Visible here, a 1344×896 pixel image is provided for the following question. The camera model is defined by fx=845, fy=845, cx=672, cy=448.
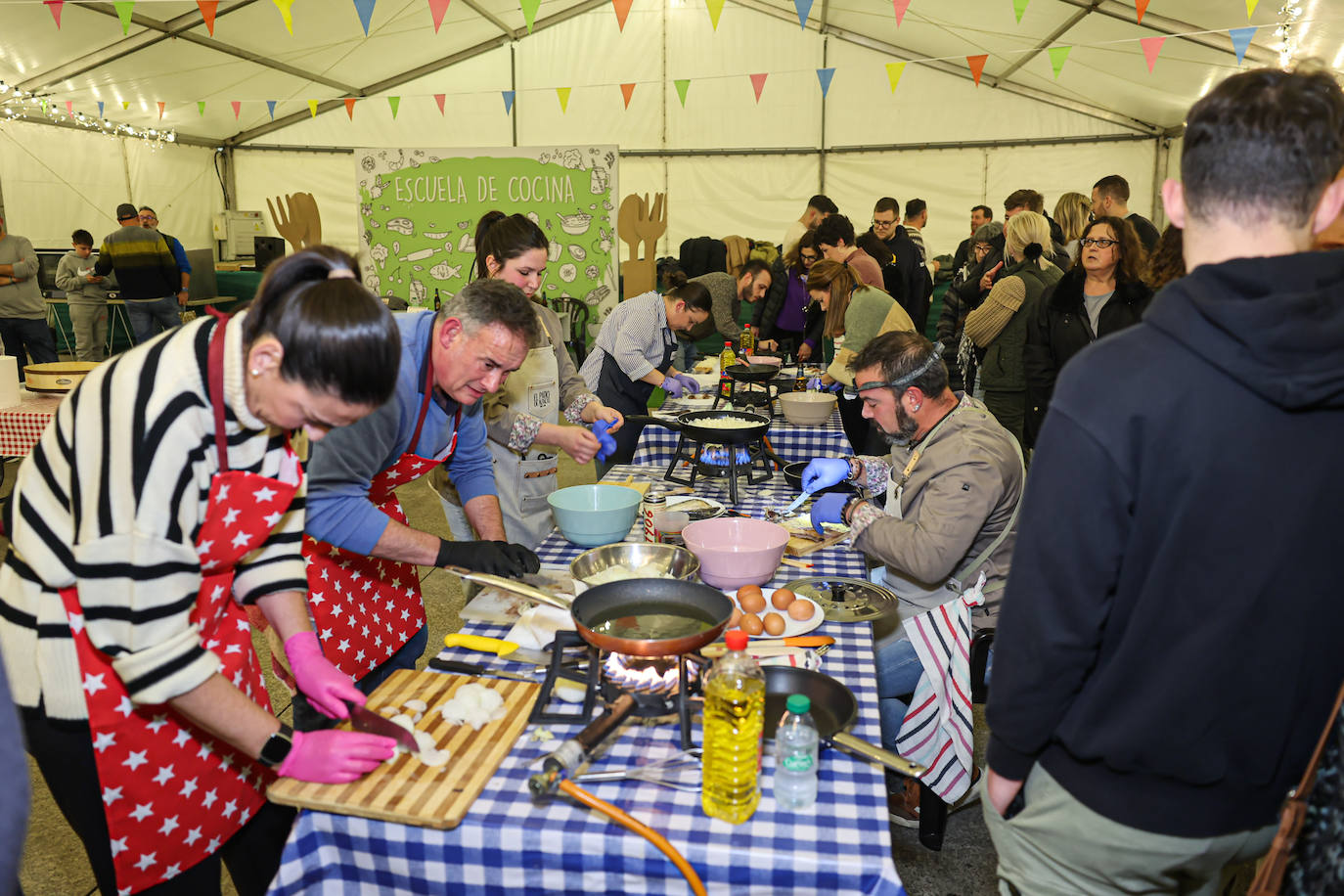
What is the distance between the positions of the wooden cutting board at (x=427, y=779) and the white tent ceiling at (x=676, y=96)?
1020 cm

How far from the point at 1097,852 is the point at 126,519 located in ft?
4.62

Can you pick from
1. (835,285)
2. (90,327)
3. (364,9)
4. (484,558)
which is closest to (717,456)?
(484,558)

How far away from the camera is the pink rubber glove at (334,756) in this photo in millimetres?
1237

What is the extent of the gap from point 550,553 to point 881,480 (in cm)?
118

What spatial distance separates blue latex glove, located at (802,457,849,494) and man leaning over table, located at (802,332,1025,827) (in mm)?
177

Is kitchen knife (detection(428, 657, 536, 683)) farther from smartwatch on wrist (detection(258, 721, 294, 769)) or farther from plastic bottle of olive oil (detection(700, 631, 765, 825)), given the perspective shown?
plastic bottle of olive oil (detection(700, 631, 765, 825))

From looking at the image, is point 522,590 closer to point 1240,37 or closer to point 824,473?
point 824,473

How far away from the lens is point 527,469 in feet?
10.0

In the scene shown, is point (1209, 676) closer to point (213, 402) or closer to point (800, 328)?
point (213, 402)

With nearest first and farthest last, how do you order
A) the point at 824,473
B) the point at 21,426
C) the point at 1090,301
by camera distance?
1. the point at 824,473
2. the point at 21,426
3. the point at 1090,301

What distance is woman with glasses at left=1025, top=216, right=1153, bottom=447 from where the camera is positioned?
12.3 feet

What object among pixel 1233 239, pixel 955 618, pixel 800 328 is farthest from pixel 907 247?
pixel 1233 239

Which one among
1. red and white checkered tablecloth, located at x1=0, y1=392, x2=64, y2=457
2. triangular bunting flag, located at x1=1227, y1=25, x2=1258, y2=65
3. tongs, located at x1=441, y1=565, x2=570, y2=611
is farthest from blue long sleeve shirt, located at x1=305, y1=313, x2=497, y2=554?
triangular bunting flag, located at x1=1227, y1=25, x2=1258, y2=65

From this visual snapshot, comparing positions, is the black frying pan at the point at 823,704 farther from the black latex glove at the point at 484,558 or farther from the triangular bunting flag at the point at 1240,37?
the triangular bunting flag at the point at 1240,37
